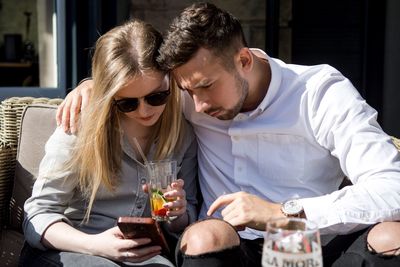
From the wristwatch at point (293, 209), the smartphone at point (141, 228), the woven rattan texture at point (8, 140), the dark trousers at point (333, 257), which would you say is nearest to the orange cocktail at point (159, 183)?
the smartphone at point (141, 228)

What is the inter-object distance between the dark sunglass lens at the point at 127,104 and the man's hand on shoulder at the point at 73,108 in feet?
0.54

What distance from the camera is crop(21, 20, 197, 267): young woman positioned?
2.34 metres

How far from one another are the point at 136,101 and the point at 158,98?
0.26 ft

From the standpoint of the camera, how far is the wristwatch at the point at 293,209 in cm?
225

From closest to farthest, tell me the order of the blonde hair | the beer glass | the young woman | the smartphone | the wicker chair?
the beer glass, the smartphone, the young woman, the blonde hair, the wicker chair

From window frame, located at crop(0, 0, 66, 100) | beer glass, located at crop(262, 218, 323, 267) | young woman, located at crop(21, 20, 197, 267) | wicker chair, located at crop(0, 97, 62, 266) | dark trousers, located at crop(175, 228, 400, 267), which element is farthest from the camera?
window frame, located at crop(0, 0, 66, 100)

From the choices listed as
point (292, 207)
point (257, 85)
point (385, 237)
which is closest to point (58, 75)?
point (257, 85)

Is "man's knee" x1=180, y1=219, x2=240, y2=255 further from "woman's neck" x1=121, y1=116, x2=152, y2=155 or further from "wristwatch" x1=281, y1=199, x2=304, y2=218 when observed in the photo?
"woman's neck" x1=121, y1=116, x2=152, y2=155

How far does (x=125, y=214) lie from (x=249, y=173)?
0.48 meters

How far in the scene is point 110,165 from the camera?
2.54 m

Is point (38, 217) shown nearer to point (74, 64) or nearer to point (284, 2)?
point (74, 64)

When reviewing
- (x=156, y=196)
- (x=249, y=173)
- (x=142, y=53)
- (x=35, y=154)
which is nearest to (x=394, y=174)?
(x=249, y=173)

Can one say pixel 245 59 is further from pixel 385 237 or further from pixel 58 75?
pixel 58 75

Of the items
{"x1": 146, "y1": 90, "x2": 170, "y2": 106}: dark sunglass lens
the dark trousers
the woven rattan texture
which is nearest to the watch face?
the dark trousers
